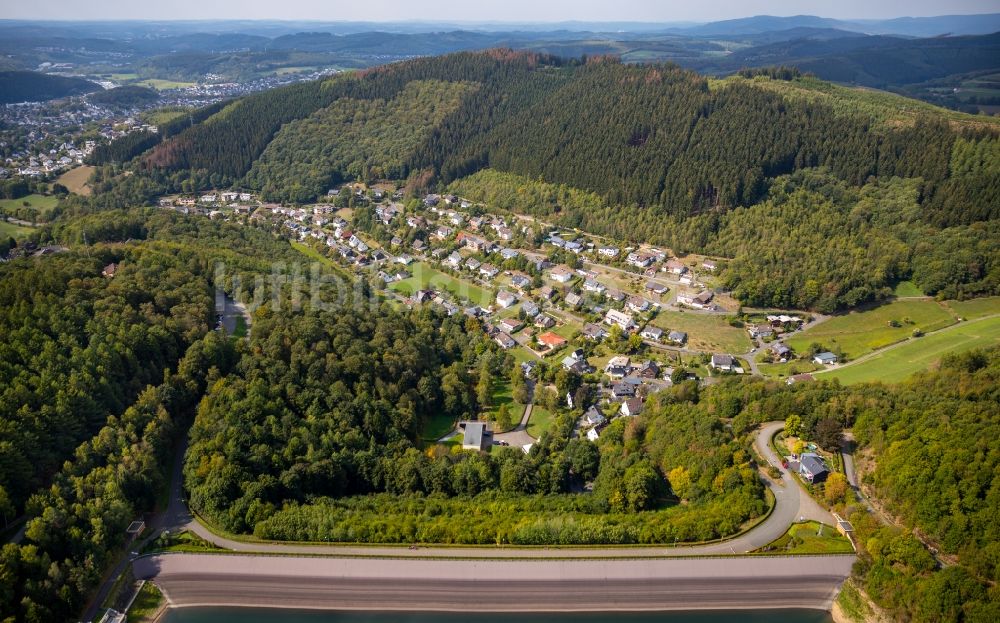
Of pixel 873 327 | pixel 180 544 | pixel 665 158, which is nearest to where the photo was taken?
pixel 180 544

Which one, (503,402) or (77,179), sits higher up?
(77,179)

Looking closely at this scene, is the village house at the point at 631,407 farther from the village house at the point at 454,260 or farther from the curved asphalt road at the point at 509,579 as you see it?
the village house at the point at 454,260

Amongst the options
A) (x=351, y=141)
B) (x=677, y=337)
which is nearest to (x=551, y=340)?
(x=677, y=337)

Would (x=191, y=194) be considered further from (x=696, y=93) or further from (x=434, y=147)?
(x=696, y=93)

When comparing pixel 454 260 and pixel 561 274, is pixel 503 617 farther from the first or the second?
pixel 454 260

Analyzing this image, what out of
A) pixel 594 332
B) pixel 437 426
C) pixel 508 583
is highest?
pixel 594 332

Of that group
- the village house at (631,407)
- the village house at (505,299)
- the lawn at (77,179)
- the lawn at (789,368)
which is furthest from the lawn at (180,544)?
the lawn at (77,179)

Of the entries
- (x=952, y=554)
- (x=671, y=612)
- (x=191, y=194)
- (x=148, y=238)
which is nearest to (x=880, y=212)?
(x=952, y=554)
